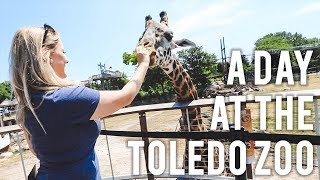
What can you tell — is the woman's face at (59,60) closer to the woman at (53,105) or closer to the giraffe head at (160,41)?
the woman at (53,105)

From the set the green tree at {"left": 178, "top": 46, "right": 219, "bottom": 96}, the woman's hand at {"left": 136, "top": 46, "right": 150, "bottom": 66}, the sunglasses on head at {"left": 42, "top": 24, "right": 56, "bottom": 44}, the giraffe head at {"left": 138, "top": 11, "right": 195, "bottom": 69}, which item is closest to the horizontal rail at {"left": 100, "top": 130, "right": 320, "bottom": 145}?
the woman's hand at {"left": 136, "top": 46, "right": 150, "bottom": 66}

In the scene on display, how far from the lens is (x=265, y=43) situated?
56000 mm

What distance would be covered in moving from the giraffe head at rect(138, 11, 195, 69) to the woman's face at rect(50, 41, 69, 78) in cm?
230

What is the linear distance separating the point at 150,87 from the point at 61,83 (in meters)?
32.8

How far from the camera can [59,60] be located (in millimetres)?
1472

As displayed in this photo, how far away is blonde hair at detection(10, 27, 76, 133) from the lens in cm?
136

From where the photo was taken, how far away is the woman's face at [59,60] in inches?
57.2

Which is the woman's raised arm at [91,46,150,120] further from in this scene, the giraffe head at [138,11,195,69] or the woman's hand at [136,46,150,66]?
the giraffe head at [138,11,195,69]

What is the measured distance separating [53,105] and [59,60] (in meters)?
0.22

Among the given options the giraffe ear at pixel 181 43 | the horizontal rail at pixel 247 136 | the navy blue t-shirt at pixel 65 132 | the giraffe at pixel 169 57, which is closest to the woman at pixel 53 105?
the navy blue t-shirt at pixel 65 132

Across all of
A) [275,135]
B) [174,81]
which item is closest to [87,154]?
[275,135]

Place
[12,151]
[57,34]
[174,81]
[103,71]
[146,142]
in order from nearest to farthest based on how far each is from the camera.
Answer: [57,34], [146,142], [174,81], [12,151], [103,71]

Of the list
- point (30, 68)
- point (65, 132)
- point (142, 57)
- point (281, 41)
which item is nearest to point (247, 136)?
point (142, 57)

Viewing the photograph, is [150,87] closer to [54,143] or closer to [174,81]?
[174,81]
